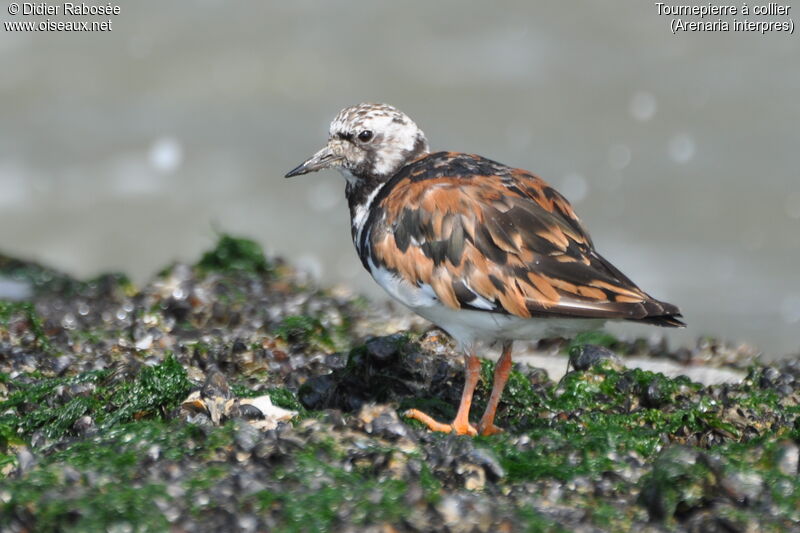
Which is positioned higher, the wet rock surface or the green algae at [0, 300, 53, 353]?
the green algae at [0, 300, 53, 353]

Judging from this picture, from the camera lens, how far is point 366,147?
5031 mm

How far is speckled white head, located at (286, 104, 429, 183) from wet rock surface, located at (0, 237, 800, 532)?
2.57 ft

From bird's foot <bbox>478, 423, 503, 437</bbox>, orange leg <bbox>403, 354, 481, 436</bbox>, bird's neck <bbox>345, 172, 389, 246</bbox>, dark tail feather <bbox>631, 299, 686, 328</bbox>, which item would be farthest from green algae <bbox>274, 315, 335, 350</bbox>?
dark tail feather <bbox>631, 299, 686, 328</bbox>

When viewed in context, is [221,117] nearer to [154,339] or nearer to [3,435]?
[154,339]

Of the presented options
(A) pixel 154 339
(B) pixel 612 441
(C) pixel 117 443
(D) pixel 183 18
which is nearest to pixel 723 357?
(B) pixel 612 441

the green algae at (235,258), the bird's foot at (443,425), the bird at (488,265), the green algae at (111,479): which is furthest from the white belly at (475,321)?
the green algae at (235,258)

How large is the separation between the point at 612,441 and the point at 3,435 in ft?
7.02

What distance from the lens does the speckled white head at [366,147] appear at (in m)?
5.03

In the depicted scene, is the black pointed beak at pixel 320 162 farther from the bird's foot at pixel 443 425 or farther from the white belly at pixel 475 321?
the bird's foot at pixel 443 425

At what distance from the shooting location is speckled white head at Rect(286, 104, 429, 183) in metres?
5.03

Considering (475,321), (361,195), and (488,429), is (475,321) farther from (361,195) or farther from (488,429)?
(361,195)

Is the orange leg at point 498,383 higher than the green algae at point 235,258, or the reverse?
the green algae at point 235,258

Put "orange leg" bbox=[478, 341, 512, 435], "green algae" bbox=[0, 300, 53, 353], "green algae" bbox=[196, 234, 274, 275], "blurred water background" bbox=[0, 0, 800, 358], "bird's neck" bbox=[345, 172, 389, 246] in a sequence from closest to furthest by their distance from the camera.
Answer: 1. "orange leg" bbox=[478, 341, 512, 435]
2. "bird's neck" bbox=[345, 172, 389, 246]
3. "green algae" bbox=[0, 300, 53, 353]
4. "green algae" bbox=[196, 234, 274, 275]
5. "blurred water background" bbox=[0, 0, 800, 358]

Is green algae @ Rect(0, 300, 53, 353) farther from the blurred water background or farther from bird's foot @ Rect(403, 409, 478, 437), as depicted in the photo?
the blurred water background
